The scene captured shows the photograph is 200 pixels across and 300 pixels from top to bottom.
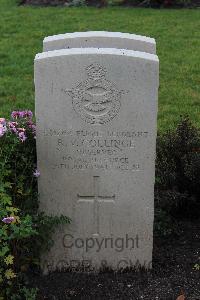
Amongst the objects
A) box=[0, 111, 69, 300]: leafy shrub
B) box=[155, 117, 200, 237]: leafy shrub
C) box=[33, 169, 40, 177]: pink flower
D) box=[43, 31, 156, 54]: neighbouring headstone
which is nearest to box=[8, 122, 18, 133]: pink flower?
box=[0, 111, 69, 300]: leafy shrub

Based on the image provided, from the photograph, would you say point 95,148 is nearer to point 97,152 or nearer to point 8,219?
point 97,152

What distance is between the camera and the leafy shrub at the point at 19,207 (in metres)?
3.95

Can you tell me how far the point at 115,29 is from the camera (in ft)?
35.9

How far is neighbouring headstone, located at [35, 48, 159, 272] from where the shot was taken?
12.8 feet

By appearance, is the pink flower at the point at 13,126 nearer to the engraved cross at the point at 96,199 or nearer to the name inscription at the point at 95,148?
the name inscription at the point at 95,148

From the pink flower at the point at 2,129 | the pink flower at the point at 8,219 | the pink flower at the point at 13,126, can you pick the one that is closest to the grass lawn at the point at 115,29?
the pink flower at the point at 13,126

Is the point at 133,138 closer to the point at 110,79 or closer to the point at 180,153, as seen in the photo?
the point at 110,79

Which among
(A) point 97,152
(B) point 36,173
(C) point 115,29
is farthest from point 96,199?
(C) point 115,29

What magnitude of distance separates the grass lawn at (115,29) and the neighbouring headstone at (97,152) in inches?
105

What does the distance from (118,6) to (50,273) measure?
9582mm

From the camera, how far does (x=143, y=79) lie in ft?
12.8

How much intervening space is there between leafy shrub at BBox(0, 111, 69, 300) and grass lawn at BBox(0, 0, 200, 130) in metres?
2.82

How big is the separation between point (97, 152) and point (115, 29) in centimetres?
715

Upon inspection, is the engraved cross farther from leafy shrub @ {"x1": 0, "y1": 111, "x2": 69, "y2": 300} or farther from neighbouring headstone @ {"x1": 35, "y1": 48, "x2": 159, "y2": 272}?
leafy shrub @ {"x1": 0, "y1": 111, "x2": 69, "y2": 300}
